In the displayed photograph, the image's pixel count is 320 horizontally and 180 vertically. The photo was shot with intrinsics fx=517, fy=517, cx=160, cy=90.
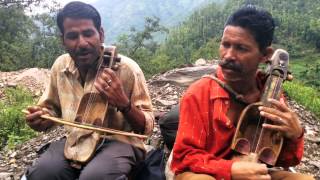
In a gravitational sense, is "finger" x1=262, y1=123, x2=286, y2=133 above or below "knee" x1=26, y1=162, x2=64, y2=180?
above

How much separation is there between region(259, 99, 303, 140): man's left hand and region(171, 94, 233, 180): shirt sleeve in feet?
1.00

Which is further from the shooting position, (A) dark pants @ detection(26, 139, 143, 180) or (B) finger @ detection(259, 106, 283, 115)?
(A) dark pants @ detection(26, 139, 143, 180)

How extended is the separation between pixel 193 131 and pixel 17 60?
65.4 feet

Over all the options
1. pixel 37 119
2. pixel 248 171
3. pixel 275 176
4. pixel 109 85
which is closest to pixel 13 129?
pixel 37 119

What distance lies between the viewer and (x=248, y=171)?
2.37 m

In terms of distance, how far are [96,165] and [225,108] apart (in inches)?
30.4

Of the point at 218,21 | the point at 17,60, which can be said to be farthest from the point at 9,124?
the point at 218,21

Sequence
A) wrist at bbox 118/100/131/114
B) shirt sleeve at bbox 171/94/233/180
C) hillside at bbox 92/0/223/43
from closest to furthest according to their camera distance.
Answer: shirt sleeve at bbox 171/94/233/180 → wrist at bbox 118/100/131/114 → hillside at bbox 92/0/223/43

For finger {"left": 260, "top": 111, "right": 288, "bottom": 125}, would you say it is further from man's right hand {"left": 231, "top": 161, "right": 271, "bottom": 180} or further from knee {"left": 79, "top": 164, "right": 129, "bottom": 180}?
knee {"left": 79, "top": 164, "right": 129, "bottom": 180}

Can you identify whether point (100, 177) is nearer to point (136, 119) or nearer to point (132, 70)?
point (136, 119)

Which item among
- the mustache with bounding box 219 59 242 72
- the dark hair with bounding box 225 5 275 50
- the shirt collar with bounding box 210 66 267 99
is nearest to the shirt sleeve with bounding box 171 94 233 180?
the shirt collar with bounding box 210 66 267 99

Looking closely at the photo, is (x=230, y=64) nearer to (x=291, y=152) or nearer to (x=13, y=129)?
(x=291, y=152)

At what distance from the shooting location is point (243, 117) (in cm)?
255

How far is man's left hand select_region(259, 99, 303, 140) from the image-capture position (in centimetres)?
236
